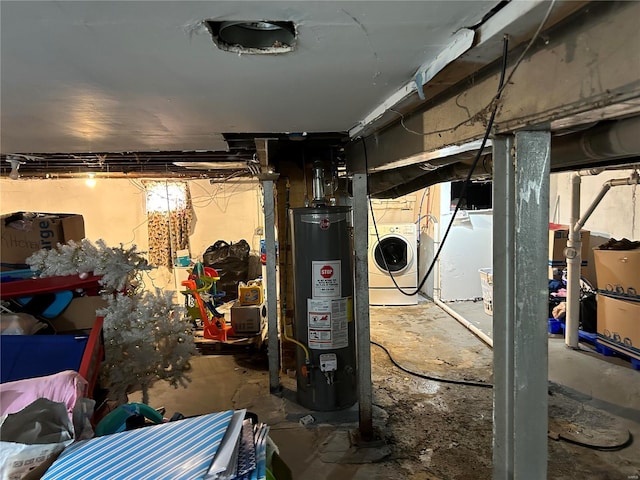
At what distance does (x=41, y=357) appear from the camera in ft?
6.15

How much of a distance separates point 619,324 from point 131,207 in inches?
255

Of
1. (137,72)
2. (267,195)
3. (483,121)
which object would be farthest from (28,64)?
(267,195)

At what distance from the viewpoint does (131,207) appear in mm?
6473

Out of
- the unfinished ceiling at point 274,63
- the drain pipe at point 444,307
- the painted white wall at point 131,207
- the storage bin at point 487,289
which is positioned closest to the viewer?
the unfinished ceiling at point 274,63

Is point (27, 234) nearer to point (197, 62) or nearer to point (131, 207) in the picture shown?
point (197, 62)

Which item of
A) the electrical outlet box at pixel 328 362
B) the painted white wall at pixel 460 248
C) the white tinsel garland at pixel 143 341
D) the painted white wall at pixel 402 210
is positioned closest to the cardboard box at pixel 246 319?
the electrical outlet box at pixel 328 362

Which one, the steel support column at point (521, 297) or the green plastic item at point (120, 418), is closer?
the steel support column at point (521, 297)

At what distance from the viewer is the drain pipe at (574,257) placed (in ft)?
12.6

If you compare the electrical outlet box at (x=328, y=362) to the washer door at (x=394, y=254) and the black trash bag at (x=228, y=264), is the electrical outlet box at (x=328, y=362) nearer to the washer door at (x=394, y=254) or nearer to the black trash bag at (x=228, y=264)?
the washer door at (x=394, y=254)

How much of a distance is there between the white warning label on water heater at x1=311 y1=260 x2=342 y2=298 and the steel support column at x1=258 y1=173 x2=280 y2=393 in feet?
1.48

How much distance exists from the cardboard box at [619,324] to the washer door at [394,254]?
8.43 feet

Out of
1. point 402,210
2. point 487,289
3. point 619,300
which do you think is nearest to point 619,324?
point 619,300

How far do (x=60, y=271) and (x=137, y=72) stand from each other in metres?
1.49

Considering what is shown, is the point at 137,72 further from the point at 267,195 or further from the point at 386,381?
the point at 386,381
